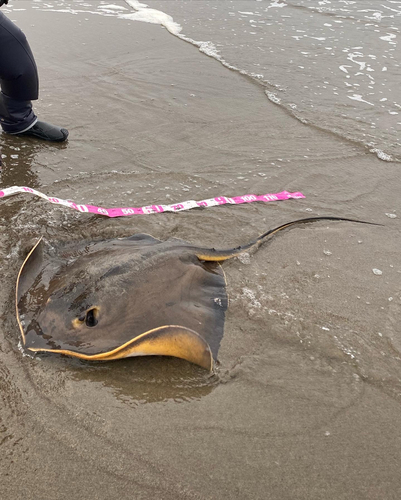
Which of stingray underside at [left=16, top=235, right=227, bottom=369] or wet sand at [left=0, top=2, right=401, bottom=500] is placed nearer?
wet sand at [left=0, top=2, right=401, bottom=500]

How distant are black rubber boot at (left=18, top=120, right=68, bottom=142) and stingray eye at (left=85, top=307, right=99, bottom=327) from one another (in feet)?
11.1

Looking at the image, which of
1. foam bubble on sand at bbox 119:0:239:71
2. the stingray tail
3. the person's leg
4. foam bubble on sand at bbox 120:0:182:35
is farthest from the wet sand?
foam bubble on sand at bbox 120:0:182:35

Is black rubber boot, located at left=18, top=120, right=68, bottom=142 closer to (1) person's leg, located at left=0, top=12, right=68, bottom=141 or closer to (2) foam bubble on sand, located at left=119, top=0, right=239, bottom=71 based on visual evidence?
(1) person's leg, located at left=0, top=12, right=68, bottom=141

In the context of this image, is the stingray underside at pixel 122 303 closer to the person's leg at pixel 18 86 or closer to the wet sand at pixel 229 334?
the wet sand at pixel 229 334

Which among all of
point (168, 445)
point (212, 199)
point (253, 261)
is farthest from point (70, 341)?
point (212, 199)

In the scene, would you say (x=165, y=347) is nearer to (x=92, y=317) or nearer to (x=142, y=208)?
(x=92, y=317)

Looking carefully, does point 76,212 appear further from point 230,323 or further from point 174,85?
point 174,85

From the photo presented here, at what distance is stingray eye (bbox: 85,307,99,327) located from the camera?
235 cm

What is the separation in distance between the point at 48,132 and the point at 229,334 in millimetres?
3545

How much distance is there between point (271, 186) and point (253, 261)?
1.44 metres

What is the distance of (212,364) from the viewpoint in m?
2.51

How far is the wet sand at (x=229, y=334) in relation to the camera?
2113mm

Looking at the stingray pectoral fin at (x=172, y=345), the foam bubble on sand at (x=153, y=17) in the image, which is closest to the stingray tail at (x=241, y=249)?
the stingray pectoral fin at (x=172, y=345)

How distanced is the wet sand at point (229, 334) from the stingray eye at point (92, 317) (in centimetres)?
29
